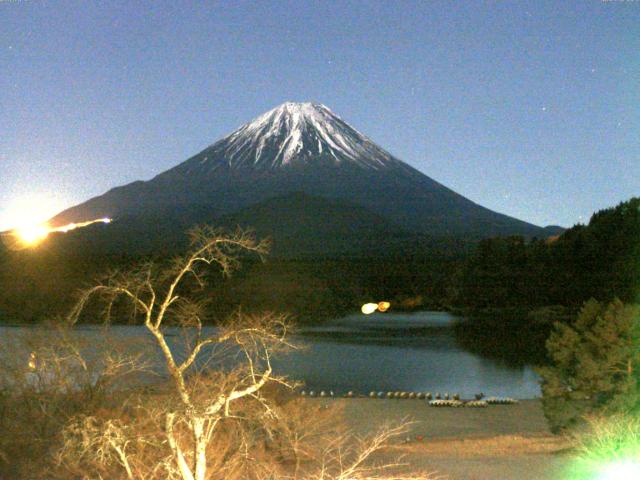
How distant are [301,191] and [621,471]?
289ft

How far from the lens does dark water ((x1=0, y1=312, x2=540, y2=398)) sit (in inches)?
1032

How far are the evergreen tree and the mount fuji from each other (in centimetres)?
7037

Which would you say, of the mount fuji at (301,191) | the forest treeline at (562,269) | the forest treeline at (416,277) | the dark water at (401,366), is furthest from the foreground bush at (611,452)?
the mount fuji at (301,191)

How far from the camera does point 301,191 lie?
316ft

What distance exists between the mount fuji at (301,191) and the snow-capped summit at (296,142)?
0.43 ft

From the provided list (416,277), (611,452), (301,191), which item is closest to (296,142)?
(301,191)

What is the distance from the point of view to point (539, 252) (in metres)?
48.8

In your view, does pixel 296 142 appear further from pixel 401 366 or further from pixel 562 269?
pixel 401 366

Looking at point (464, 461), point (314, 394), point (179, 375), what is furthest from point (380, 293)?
point (179, 375)

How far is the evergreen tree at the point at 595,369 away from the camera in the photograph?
1149cm

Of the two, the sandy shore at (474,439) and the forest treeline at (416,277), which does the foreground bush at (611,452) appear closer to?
the sandy shore at (474,439)

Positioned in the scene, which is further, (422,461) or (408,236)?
(408,236)

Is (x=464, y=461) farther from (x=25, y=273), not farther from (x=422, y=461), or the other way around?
(x=25, y=273)

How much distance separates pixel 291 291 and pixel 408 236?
2789 cm
